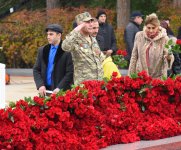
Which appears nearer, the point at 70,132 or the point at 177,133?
the point at 70,132

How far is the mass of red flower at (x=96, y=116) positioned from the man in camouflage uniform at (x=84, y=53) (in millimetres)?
886

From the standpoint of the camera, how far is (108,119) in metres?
6.93

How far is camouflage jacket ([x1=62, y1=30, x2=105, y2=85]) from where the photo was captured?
8.19 meters

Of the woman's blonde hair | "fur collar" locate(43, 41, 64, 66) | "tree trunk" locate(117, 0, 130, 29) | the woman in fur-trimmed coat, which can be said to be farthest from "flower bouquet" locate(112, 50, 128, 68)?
"tree trunk" locate(117, 0, 130, 29)

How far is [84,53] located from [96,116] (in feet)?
5.45

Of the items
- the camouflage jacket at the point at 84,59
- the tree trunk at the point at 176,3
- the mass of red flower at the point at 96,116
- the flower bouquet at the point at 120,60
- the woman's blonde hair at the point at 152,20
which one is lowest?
the mass of red flower at the point at 96,116

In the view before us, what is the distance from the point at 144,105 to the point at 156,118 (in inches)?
7.8

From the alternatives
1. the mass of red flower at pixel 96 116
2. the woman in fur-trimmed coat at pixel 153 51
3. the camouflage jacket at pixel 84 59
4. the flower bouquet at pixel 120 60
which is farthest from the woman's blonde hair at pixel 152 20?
the flower bouquet at pixel 120 60

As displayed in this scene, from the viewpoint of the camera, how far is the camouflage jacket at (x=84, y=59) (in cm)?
819

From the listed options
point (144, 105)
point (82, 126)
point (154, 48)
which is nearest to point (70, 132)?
point (82, 126)

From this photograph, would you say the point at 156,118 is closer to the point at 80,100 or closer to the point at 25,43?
the point at 80,100

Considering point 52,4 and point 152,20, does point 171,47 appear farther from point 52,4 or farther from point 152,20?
point 52,4

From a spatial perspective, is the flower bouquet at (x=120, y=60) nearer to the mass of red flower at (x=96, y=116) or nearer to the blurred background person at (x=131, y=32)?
the blurred background person at (x=131, y=32)

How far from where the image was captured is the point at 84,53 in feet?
27.0
